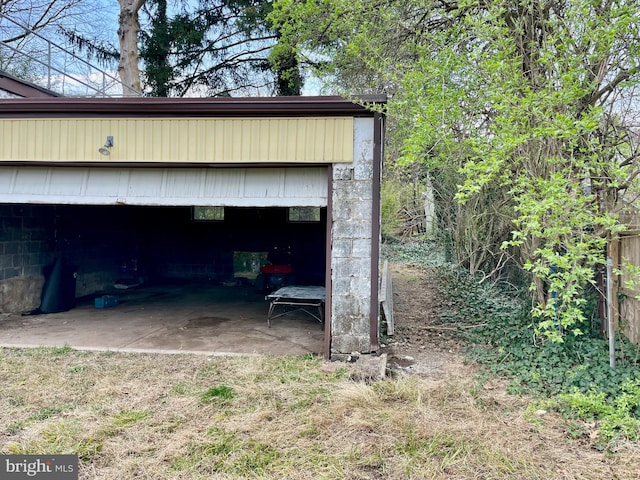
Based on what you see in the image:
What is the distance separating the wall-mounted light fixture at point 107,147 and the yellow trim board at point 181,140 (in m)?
0.03

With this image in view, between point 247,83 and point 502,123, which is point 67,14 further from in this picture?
point 502,123

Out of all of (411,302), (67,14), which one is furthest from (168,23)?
(411,302)

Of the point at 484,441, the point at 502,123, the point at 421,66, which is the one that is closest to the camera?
the point at 484,441

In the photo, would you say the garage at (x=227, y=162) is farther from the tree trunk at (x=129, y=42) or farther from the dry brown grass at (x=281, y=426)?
the tree trunk at (x=129, y=42)

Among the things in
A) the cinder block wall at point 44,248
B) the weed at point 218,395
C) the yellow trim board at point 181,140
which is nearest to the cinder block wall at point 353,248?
the yellow trim board at point 181,140

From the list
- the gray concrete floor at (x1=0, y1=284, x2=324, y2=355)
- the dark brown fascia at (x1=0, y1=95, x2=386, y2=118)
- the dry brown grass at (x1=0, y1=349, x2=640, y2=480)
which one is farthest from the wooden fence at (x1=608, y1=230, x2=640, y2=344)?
the gray concrete floor at (x1=0, y1=284, x2=324, y2=355)

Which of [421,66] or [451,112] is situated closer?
[451,112]

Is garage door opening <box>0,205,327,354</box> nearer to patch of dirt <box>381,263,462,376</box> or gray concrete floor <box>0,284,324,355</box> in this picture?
gray concrete floor <box>0,284,324,355</box>

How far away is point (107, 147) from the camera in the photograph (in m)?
4.76

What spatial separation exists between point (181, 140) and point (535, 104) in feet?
11.2

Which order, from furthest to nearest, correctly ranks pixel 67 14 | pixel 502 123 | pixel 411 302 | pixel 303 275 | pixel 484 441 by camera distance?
pixel 67 14 < pixel 303 275 < pixel 411 302 < pixel 502 123 < pixel 484 441

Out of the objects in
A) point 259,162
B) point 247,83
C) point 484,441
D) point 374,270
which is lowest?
point 484,441

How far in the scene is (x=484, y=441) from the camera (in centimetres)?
298

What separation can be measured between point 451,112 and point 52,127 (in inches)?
166
